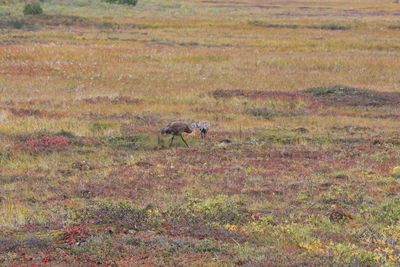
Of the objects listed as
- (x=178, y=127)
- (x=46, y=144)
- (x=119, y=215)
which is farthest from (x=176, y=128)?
(x=119, y=215)

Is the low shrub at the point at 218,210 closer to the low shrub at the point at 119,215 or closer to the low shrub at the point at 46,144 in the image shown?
the low shrub at the point at 119,215

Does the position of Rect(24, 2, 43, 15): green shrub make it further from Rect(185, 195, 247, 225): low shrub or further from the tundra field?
Rect(185, 195, 247, 225): low shrub

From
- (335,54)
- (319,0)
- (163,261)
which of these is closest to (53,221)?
(163,261)

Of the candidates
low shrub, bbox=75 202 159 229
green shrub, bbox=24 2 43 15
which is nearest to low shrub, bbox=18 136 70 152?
low shrub, bbox=75 202 159 229

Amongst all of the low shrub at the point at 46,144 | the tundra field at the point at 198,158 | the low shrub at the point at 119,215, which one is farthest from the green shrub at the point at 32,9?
the low shrub at the point at 119,215

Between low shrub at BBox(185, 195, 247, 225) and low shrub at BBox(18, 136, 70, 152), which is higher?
low shrub at BBox(185, 195, 247, 225)

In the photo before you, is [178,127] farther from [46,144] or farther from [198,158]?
[46,144]

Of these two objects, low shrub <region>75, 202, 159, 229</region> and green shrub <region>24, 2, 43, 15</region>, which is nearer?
low shrub <region>75, 202, 159, 229</region>

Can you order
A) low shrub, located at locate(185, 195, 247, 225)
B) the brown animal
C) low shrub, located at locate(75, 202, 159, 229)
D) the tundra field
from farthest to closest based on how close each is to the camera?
1. the brown animal
2. low shrub, located at locate(185, 195, 247, 225)
3. low shrub, located at locate(75, 202, 159, 229)
4. the tundra field

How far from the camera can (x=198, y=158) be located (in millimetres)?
17078

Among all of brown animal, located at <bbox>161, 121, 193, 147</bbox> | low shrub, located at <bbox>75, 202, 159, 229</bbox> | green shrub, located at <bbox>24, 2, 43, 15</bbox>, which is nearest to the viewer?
low shrub, located at <bbox>75, 202, 159, 229</bbox>

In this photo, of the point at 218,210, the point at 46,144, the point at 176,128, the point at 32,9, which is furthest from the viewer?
the point at 32,9

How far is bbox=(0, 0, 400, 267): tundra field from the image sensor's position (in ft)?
30.7

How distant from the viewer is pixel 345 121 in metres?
23.9
